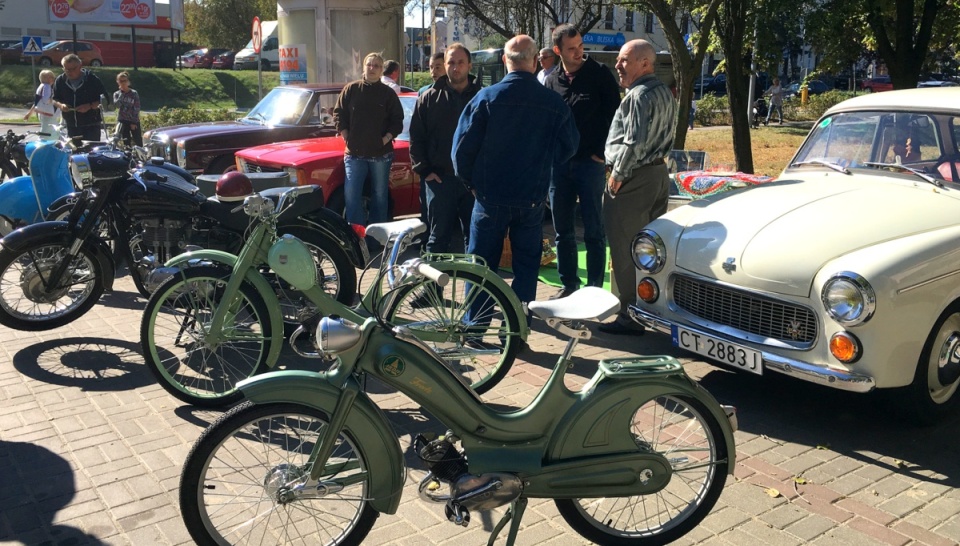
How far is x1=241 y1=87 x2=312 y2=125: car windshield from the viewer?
1174 cm

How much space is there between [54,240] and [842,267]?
4967 millimetres

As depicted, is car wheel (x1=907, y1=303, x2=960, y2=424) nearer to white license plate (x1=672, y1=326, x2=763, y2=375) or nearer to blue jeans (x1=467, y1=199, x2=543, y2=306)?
white license plate (x1=672, y1=326, x2=763, y2=375)

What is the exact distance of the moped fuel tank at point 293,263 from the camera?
4.73m

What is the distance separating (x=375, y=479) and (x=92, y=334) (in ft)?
12.9

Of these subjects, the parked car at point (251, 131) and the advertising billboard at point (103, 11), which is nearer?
the parked car at point (251, 131)

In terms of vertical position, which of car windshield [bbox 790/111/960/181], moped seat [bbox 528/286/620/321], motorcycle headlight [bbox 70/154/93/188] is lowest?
moped seat [bbox 528/286/620/321]

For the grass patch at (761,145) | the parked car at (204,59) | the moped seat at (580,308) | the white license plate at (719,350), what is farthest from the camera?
the parked car at (204,59)

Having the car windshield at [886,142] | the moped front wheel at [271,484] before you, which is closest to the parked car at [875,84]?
the car windshield at [886,142]

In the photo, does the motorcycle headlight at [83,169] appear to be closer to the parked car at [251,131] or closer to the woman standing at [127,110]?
the parked car at [251,131]

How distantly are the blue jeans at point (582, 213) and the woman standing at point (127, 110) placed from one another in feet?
35.8

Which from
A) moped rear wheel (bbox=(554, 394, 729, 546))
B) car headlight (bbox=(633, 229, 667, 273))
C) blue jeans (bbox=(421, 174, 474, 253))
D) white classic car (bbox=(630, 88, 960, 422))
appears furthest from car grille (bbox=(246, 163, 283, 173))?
moped rear wheel (bbox=(554, 394, 729, 546))

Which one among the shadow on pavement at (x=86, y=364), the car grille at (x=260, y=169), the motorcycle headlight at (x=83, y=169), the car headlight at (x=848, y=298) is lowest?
the shadow on pavement at (x=86, y=364)

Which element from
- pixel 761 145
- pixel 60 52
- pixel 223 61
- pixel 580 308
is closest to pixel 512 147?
pixel 580 308

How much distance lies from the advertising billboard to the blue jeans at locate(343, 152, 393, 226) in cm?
4170
